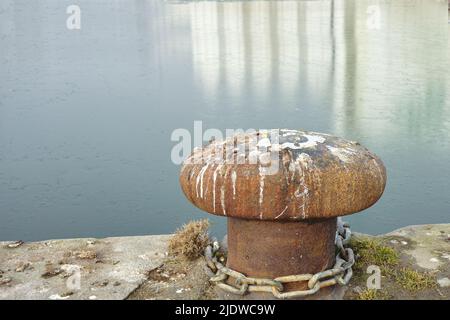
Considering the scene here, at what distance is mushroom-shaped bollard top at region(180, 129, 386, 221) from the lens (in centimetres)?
379

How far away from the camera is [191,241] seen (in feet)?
15.3

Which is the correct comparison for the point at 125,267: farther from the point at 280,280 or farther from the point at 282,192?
the point at 282,192

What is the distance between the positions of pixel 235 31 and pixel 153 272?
17204 millimetres

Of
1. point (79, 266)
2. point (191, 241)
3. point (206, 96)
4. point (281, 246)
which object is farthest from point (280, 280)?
point (206, 96)

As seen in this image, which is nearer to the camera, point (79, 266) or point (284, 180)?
point (284, 180)

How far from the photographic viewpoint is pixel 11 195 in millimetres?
8047

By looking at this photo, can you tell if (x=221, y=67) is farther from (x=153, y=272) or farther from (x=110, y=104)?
(x=153, y=272)

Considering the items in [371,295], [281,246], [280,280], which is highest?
[281,246]

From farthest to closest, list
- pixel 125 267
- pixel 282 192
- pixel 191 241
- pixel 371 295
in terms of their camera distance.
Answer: pixel 191 241, pixel 125 267, pixel 371 295, pixel 282 192

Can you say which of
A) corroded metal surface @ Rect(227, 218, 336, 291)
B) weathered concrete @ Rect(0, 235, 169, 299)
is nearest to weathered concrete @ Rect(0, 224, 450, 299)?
weathered concrete @ Rect(0, 235, 169, 299)

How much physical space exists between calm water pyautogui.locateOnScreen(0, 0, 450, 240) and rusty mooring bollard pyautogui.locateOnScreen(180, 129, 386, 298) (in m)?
2.38

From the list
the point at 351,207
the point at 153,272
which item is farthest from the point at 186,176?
the point at 351,207

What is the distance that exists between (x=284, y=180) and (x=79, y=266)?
1764 mm

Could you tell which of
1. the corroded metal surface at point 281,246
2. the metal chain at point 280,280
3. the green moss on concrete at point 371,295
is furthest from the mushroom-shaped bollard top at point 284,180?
the green moss on concrete at point 371,295
